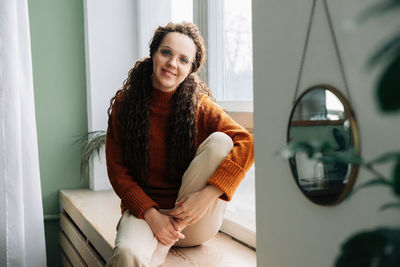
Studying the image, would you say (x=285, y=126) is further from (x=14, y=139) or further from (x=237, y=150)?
(x=14, y=139)

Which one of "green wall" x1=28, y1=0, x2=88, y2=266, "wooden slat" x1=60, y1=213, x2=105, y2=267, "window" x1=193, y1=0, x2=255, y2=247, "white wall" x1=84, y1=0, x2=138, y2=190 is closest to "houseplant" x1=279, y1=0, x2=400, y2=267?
"window" x1=193, y1=0, x2=255, y2=247

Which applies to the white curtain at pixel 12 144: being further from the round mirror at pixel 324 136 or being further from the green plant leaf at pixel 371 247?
the green plant leaf at pixel 371 247

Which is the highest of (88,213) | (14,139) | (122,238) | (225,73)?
(225,73)

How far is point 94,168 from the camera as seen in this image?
2.82m

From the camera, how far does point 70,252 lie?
2473 mm

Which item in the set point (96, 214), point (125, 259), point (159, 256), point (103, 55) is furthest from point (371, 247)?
point (103, 55)

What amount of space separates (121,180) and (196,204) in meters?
0.33

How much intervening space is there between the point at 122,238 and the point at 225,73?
39.8 inches

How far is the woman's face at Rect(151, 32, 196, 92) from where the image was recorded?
162 cm

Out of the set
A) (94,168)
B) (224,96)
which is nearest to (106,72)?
(94,168)

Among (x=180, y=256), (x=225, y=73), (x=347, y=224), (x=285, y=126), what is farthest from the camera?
(x=225, y=73)

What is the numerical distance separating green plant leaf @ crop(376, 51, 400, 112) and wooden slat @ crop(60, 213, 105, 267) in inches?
A: 64.8

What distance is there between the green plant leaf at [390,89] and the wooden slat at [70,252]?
205 centimetres

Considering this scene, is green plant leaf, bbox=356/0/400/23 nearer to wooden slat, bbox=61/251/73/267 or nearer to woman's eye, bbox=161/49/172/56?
woman's eye, bbox=161/49/172/56
